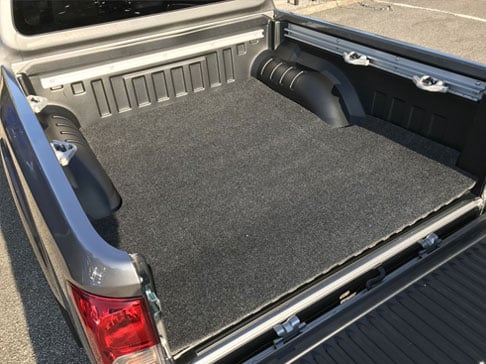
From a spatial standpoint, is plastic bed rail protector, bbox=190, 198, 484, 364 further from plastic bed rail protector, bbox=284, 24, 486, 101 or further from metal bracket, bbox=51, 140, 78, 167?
metal bracket, bbox=51, 140, 78, 167

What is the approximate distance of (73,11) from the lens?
219 centimetres

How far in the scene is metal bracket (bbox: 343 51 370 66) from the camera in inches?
81.0

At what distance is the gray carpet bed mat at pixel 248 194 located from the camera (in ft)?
4.68

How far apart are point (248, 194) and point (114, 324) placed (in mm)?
1089

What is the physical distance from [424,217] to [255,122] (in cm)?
127

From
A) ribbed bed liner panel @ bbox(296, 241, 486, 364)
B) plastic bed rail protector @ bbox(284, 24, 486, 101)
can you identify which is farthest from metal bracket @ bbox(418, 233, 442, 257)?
plastic bed rail protector @ bbox(284, 24, 486, 101)

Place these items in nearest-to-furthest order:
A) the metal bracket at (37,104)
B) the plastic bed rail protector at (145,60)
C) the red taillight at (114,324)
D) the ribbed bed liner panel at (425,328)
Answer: the red taillight at (114,324) < the ribbed bed liner panel at (425,328) < the metal bracket at (37,104) < the plastic bed rail protector at (145,60)

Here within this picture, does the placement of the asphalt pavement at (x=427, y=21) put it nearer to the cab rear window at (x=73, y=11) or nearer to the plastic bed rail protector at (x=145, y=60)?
the plastic bed rail protector at (x=145, y=60)

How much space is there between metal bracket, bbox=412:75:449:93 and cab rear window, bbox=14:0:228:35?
5.22 ft

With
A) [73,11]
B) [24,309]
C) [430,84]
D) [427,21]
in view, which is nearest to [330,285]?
[430,84]

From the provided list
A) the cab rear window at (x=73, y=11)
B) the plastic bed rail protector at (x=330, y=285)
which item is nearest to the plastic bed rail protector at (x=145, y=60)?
the cab rear window at (x=73, y=11)

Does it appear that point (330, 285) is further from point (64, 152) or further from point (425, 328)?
point (64, 152)

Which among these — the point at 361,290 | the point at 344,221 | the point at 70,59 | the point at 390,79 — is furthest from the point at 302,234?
the point at 70,59

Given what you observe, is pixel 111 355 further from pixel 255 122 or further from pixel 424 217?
pixel 255 122
